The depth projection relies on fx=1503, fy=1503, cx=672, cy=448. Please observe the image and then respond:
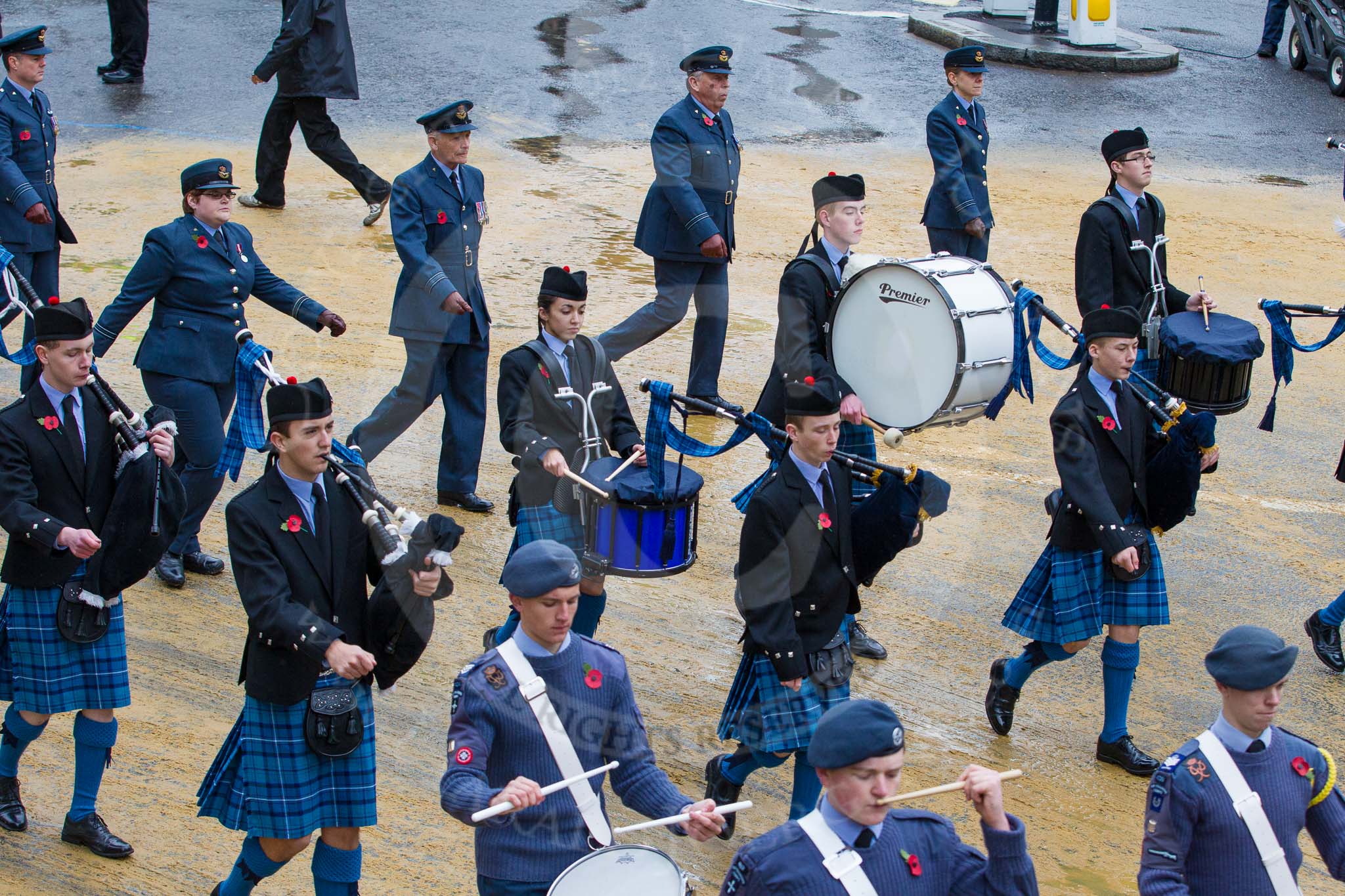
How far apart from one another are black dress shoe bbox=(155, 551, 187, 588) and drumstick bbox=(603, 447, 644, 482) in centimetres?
234

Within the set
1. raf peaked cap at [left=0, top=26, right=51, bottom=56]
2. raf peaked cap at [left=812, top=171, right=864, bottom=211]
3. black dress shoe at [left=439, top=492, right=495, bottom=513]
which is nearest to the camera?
raf peaked cap at [left=812, top=171, right=864, bottom=211]

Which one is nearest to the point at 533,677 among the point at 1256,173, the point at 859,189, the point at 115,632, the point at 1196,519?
the point at 115,632

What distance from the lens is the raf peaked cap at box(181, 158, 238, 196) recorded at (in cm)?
671

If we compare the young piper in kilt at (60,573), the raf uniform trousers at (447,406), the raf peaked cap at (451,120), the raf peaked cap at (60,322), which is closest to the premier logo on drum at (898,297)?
the raf uniform trousers at (447,406)

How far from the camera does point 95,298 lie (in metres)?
9.88

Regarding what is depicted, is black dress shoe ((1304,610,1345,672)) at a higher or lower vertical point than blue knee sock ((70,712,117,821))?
lower

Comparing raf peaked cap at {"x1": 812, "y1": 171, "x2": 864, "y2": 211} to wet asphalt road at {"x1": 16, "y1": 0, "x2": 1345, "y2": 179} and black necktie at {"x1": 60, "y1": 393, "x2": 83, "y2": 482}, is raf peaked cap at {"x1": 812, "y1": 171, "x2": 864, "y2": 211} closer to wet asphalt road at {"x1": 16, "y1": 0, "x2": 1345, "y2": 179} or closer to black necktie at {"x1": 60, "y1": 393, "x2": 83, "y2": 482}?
black necktie at {"x1": 60, "y1": 393, "x2": 83, "y2": 482}

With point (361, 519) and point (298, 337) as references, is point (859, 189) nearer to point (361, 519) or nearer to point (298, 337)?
point (361, 519)

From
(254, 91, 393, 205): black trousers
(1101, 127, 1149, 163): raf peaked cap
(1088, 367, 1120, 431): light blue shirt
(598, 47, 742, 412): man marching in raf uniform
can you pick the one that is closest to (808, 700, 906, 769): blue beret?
(1088, 367, 1120, 431): light blue shirt

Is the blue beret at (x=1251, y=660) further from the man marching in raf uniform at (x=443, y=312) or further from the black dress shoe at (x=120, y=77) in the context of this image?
the black dress shoe at (x=120, y=77)

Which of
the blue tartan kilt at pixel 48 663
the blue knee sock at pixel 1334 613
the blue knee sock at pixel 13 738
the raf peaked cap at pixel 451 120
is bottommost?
the blue knee sock at pixel 1334 613

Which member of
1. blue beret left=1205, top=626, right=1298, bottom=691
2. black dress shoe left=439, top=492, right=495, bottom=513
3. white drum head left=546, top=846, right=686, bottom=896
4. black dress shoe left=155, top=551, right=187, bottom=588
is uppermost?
blue beret left=1205, top=626, right=1298, bottom=691

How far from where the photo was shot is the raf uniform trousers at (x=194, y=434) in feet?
22.2

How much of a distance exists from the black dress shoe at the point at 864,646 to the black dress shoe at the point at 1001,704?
59 centimetres
